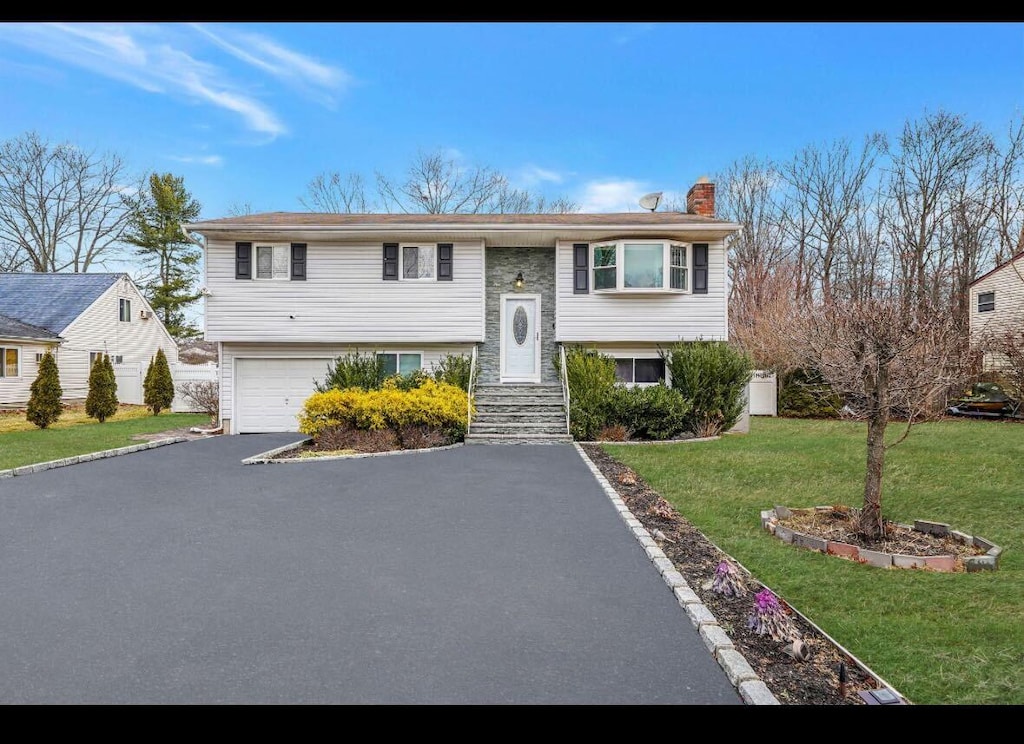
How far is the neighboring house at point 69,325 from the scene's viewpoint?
64.8ft

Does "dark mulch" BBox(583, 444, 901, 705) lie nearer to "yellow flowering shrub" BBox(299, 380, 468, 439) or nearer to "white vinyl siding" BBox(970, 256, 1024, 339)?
"yellow flowering shrub" BBox(299, 380, 468, 439)

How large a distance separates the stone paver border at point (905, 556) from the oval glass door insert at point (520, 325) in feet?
31.4

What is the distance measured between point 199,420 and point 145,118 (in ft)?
34.2

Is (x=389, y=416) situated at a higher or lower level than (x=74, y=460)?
higher

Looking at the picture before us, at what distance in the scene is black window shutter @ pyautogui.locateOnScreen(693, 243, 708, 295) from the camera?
46.2 feet

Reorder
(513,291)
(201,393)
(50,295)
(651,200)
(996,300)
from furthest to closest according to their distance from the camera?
(50,295)
(996,300)
(201,393)
(651,200)
(513,291)

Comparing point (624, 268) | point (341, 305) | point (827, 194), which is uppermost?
point (827, 194)

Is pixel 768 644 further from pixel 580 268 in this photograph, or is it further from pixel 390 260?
pixel 390 260

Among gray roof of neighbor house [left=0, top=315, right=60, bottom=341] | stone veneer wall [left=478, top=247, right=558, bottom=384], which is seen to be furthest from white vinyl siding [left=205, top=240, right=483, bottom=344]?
gray roof of neighbor house [left=0, top=315, right=60, bottom=341]

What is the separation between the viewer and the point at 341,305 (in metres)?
14.1

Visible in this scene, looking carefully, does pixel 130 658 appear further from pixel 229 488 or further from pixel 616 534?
pixel 229 488

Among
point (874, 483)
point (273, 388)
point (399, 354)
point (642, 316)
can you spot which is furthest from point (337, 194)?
point (874, 483)

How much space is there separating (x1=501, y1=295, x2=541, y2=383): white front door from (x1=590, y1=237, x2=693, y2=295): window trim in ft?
5.75

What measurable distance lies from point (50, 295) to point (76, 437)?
46.2 feet
